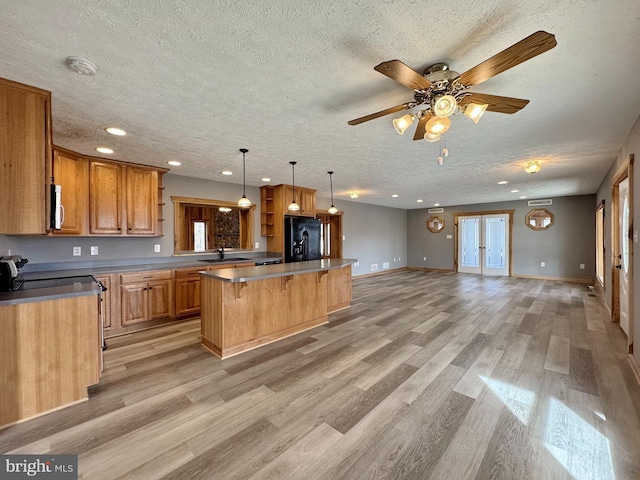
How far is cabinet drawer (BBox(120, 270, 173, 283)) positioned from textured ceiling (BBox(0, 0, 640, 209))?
1624 mm

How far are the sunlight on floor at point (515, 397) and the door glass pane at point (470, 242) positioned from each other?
23.7 ft

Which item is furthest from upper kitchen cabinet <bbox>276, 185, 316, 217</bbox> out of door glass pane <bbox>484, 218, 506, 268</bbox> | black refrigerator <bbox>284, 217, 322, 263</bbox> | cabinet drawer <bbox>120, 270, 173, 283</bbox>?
door glass pane <bbox>484, 218, 506, 268</bbox>

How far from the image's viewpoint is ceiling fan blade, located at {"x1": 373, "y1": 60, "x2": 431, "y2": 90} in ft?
4.64

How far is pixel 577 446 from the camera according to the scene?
1.60 meters

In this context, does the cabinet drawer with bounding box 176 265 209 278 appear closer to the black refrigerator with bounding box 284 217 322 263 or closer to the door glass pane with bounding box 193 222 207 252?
the door glass pane with bounding box 193 222 207 252

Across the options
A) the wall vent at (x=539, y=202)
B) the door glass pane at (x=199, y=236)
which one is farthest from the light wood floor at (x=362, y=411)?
the wall vent at (x=539, y=202)

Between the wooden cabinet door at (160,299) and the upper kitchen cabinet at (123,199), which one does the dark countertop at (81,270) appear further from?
the upper kitchen cabinet at (123,199)

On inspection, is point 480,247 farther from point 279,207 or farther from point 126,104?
point 126,104

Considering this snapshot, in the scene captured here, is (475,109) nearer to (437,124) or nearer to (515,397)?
(437,124)

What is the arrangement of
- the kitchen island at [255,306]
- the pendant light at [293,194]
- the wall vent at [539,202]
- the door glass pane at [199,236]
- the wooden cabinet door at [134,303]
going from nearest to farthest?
the kitchen island at [255,306]
the wooden cabinet door at [134,303]
the pendant light at [293,194]
the door glass pane at [199,236]
the wall vent at [539,202]

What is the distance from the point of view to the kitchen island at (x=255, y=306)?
112 inches

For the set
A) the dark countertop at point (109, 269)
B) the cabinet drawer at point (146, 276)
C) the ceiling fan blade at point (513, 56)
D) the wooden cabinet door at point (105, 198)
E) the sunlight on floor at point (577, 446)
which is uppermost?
the ceiling fan blade at point (513, 56)

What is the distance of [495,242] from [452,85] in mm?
8093

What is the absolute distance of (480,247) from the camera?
8.56 meters
